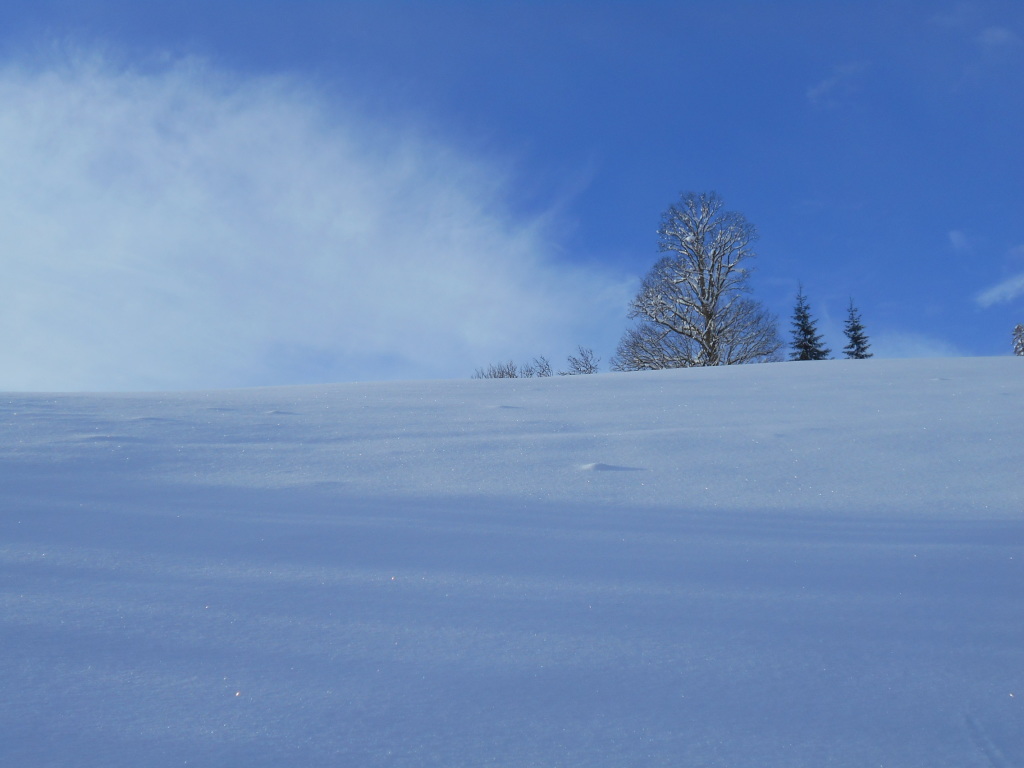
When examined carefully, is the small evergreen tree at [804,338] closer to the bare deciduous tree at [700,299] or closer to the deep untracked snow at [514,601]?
the bare deciduous tree at [700,299]

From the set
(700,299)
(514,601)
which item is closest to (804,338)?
(700,299)

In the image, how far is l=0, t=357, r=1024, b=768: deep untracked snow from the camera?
1362 millimetres

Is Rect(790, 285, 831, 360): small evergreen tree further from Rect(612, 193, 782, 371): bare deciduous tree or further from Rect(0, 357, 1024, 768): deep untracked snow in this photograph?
Rect(0, 357, 1024, 768): deep untracked snow

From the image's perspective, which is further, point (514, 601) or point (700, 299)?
point (700, 299)

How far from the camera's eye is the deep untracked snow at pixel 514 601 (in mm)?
1362

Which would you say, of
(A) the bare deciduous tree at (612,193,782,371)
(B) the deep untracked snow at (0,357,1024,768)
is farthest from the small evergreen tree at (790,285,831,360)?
(B) the deep untracked snow at (0,357,1024,768)

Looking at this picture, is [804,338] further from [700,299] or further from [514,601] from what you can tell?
[514,601]

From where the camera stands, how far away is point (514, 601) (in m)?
1.93

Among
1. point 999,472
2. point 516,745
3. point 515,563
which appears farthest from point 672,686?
point 999,472

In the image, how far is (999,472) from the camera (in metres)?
3.35

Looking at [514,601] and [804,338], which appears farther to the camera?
[804,338]

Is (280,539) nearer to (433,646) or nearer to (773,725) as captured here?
(433,646)

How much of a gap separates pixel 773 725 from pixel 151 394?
6158 millimetres

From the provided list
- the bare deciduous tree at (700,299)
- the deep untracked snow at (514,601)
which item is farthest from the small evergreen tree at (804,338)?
the deep untracked snow at (514,601)
